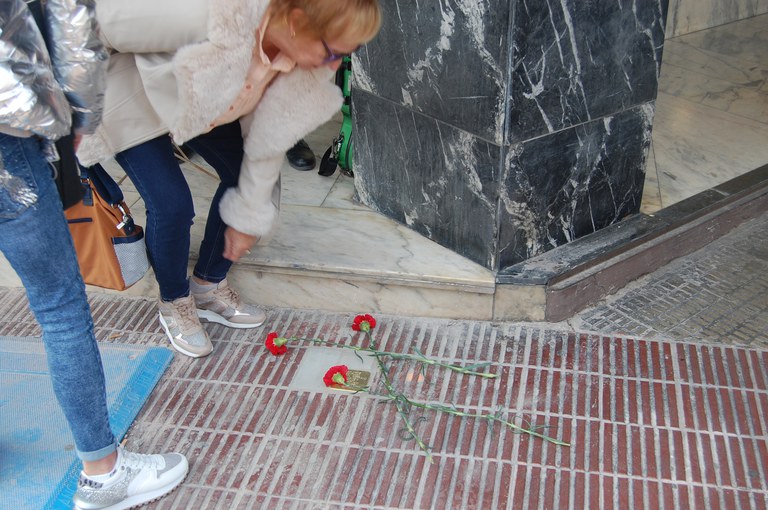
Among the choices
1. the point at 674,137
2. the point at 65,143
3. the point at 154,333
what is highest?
the point at 65,143

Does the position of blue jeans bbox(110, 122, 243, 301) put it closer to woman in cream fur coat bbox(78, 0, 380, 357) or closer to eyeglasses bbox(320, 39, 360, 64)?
woman in cream fur coat bbox(78, 0, 380, 357)

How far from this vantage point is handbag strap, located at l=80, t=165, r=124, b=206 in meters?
2.62

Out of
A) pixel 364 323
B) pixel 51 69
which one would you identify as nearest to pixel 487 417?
pixel 364 323

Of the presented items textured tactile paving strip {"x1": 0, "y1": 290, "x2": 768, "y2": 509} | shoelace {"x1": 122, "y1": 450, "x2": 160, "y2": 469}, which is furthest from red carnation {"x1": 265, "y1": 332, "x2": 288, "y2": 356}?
shoelace {"x1": 122, "y1": 450, "x2": 160, "y2": 469}

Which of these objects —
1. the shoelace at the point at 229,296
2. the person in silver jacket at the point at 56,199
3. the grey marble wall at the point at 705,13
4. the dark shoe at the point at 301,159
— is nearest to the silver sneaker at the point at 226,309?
the shoelace at the point at 229,296

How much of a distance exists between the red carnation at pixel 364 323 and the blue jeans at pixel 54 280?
41.4 inches

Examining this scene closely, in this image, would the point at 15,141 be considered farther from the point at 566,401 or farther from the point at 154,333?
the point at 566,401

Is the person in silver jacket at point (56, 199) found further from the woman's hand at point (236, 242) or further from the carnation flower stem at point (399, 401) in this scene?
the carnation flower stem at point (399, 401)

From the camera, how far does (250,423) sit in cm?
266

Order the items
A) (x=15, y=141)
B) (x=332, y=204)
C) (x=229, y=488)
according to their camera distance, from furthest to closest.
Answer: (x=332, y=204) < (x=229, y=488) < (x=15, y=141)

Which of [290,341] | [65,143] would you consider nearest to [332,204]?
[290,341]

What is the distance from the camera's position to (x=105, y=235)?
2680 millimetres

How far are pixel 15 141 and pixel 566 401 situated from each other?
186cm

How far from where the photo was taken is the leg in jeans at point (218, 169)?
2.70 metres
